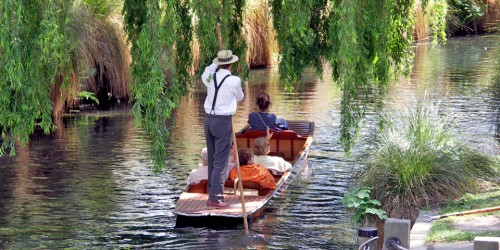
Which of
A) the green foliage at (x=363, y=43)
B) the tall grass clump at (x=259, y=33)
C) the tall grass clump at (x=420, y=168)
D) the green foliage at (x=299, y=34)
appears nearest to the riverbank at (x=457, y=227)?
the tall grass clump at (x=420, y=168)

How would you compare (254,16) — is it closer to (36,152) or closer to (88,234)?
(36,152)

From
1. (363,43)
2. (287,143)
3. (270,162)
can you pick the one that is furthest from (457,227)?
(287,143)

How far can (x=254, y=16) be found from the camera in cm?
2725

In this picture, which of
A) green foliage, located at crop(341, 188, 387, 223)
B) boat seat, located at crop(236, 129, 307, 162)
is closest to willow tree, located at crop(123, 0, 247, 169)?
green foliage, located at crop(341, 188, 387, 223)

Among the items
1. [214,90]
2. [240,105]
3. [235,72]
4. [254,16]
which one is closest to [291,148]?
[235,72]

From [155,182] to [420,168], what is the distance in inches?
187

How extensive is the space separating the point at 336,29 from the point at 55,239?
13.8 ft

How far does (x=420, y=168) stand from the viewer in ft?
37.0

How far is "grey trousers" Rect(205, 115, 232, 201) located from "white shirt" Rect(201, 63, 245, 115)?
4.6 inches

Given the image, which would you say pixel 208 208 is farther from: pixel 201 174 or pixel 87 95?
pixel 87 95

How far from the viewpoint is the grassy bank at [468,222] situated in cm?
904

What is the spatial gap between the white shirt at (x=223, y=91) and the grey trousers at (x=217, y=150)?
4.6 inches

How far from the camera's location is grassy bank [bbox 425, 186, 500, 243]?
904 centimetres

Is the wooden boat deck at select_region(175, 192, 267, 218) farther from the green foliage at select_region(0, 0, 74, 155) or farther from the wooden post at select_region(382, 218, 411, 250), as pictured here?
the wooden post at select_region(382, 218, 411, 250)
